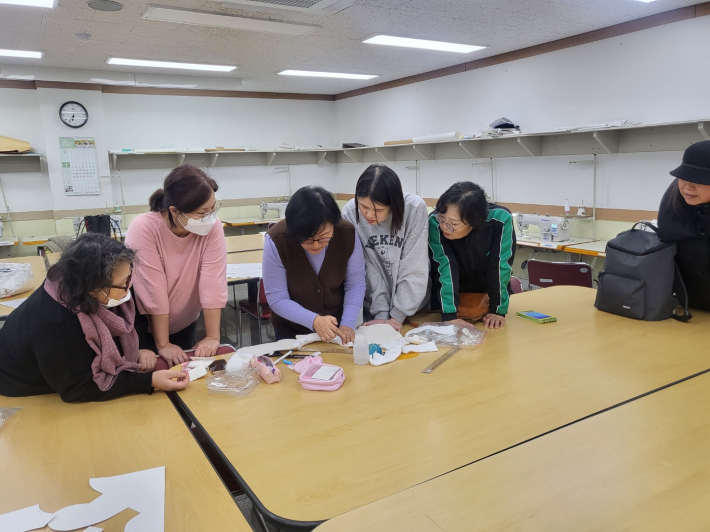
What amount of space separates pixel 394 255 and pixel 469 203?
380 mm

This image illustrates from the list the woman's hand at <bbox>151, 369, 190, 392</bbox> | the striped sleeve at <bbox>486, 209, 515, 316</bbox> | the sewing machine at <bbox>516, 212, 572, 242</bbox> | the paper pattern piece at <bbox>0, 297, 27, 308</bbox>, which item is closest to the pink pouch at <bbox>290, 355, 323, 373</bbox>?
the woman's hand at <bbox>151, 369, 190, 392</bbox>

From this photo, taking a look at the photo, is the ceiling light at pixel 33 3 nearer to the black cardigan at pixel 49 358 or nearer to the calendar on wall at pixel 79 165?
the black cardigan at pixel 49 358

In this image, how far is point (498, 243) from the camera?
2.14 meters

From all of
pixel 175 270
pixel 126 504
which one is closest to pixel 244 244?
pixel 175 270

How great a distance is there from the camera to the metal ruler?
169 cm

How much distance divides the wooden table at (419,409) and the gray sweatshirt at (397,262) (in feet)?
1.08

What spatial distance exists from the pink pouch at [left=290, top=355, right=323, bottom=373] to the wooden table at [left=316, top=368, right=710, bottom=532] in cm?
71

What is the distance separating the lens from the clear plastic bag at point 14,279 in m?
2.84

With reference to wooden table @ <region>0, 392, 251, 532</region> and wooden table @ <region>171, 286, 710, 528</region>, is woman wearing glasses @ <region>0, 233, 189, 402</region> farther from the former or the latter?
wooden table @ <region>171, 286, 710, 528</region>

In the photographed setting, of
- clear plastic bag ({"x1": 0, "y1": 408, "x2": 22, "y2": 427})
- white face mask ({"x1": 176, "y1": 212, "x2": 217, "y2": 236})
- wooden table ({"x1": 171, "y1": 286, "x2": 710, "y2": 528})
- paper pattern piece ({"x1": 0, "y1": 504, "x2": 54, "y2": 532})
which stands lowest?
wooden table ({"x1": 171, "y1": 286, "x2": 710, "y2": 528})

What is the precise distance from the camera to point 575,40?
182 inches

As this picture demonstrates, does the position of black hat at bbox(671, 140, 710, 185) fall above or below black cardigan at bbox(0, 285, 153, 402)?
above

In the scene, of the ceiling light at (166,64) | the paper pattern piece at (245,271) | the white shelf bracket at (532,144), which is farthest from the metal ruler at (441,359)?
the ceiling light at (166,64)

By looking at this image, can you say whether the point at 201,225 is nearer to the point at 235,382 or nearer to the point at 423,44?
the point at 235,382
